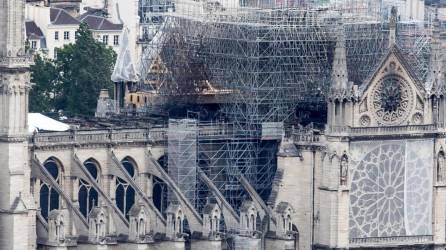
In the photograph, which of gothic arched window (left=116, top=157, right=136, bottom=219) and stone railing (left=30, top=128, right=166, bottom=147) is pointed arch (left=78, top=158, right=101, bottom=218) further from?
gothic arched window (left=116, top=157, right=136, bottom=219)

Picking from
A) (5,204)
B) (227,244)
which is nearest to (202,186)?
(227,244)

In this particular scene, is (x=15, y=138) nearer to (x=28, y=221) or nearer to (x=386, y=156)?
(x=28, y=221)

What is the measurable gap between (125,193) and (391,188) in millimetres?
13154

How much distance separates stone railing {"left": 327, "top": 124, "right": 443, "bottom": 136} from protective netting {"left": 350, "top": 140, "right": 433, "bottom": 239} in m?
0.50

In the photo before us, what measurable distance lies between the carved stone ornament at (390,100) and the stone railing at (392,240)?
18.4 ft

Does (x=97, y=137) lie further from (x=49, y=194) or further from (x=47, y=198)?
(x=47, y=198)

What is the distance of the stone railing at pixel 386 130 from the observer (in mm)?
184500

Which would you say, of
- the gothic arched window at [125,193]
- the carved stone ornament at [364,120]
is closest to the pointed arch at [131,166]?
the gothic arched window at [125,193]

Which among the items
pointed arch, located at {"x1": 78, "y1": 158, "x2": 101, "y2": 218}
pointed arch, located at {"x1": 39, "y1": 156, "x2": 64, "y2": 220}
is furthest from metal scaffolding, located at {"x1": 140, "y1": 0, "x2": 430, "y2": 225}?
pointed arch, located at {"x1": 39, "y1": 156, "x2": 64, "y2": 220}

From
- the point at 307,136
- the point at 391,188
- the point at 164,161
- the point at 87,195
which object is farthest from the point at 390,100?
the point at 87,195

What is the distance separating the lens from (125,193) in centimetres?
18400

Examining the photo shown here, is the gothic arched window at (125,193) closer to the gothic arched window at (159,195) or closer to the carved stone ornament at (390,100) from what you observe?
the gothic arched window at (159,195)

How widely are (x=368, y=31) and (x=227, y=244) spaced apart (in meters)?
13.6

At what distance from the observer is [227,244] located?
604 ft
